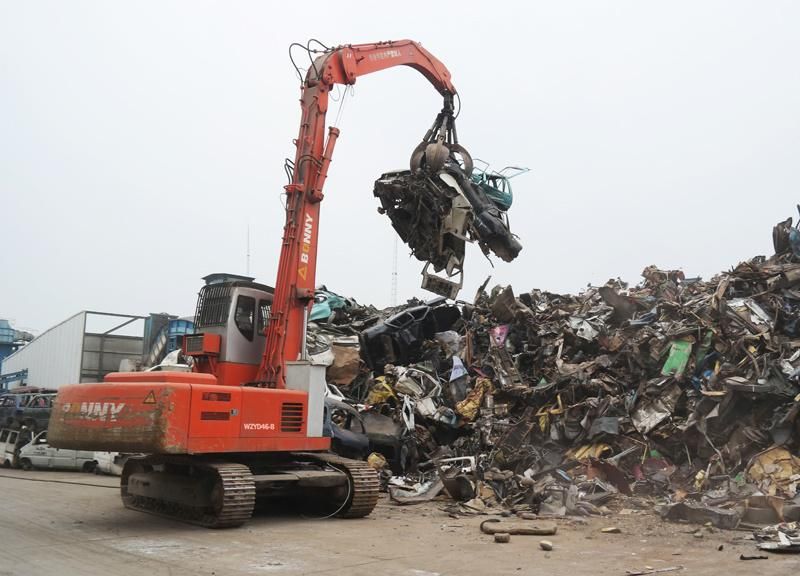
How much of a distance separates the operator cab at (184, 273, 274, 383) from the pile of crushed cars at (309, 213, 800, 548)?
63.5 inches

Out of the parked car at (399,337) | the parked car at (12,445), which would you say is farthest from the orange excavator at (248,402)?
the parked car at (12,445)

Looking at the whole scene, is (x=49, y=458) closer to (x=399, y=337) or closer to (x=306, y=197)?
(x=399, y=337)

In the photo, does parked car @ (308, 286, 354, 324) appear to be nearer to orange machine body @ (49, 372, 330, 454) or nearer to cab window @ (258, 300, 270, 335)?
cab window @ (258, 300, 270, 335)

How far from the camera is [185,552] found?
689 cm

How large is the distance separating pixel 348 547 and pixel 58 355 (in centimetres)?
1760

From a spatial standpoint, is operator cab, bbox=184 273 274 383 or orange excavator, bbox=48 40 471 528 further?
operator cab, bbox=184 273 274 383

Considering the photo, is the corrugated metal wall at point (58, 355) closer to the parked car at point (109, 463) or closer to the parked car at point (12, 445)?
the parked car at point (12, 445)

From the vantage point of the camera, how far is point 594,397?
1213 centimetres

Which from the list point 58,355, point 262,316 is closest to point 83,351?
point 58,355

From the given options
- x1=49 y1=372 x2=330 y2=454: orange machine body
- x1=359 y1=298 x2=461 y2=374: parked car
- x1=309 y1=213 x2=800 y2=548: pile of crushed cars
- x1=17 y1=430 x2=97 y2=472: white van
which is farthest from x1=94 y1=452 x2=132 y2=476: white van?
x1=49 y1=372 x2=330 y2=454: orange machine body

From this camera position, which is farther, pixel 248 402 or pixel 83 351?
pixel 83 351

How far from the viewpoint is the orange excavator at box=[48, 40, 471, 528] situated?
7883mm

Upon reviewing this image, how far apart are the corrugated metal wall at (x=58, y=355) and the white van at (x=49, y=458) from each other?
3.86m

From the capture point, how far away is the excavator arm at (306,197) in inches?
369
